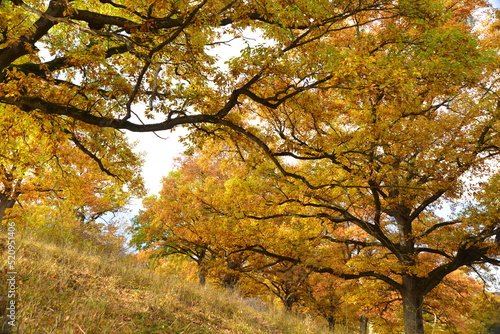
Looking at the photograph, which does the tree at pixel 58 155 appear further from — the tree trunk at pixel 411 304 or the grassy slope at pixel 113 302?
the tree trunk at pixel 411 304

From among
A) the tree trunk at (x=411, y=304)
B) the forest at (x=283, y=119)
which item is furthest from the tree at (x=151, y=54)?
the tree trunk at (x=411, y=304)

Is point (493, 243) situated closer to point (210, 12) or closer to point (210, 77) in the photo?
point (210, 77)

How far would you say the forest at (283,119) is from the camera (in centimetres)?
573

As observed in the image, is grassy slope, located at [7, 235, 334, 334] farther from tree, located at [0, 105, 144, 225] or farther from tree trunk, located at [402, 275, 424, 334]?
tree trunk, located at [402, 275, 424, 334]

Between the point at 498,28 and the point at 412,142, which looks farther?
the point at 498,28

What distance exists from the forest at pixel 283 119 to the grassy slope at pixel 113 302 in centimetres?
59

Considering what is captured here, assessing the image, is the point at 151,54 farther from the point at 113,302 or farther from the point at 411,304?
the point at 411,304

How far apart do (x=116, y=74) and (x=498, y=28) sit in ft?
44.3

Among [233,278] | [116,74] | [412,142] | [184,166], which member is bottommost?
[233,278]

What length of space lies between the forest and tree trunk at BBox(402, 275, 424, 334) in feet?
0.17

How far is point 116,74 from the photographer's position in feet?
22.8

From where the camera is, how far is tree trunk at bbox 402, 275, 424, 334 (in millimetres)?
10469

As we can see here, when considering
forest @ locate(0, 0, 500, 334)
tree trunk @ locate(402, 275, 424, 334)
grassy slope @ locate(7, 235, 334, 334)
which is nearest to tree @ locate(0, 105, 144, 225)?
forest @ locate(0, 0, 500, 334)

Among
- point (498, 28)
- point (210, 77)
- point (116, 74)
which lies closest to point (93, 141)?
point (116, 74)
